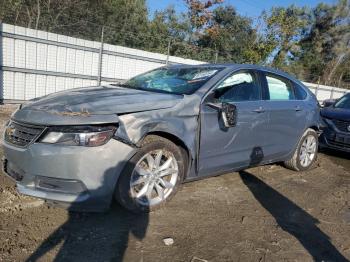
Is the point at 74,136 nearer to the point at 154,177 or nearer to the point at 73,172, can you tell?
the point at 73,172

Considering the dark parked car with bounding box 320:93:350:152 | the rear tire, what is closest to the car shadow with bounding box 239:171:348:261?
the rear tire

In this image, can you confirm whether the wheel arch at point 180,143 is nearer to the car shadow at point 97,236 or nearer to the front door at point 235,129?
the front door at point 235,129

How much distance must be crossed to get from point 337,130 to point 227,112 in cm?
425

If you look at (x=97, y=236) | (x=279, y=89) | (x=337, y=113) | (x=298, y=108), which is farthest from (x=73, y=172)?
(x=337, y=113)

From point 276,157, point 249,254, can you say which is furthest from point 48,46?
point 249,254

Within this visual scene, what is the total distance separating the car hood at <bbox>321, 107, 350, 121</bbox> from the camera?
25.0 ft

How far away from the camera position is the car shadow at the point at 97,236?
2.98 m

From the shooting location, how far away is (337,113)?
Answer: 782cm

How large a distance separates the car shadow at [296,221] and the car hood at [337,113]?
322cm

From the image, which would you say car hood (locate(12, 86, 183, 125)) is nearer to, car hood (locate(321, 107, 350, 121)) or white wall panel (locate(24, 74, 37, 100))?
car hood (locate(321, 107, 350, 121))

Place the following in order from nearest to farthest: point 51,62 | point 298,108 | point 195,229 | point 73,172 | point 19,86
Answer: point 73,172, point 195,229, point 298,108, point 19,86, point 51,62

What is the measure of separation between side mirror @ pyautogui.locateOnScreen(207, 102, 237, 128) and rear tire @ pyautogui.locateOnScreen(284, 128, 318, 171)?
2.10 meters

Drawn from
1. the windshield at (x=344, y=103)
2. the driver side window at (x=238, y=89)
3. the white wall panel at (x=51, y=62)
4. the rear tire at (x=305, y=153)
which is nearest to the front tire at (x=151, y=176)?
the driver side window at (x=238, y=89)

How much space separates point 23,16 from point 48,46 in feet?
6.86
